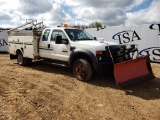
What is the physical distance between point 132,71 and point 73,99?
7.45ft

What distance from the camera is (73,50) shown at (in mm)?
7609

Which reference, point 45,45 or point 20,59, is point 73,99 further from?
point 20,59

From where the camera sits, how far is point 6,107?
4.90 m

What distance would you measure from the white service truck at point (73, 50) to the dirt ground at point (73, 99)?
63 cm

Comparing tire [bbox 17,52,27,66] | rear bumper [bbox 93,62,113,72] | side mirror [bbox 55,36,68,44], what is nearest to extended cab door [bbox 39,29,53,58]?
side mirror [bbox 55,36,68,44]

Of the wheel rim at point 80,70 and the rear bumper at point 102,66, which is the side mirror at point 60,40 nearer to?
the wheel rim at point 80,70

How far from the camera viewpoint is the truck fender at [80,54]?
6.98 m

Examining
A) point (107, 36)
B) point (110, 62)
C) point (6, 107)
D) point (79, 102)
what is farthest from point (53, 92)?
point (107, 36)

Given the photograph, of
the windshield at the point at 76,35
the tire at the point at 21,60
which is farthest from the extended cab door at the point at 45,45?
the tire at the point at 21,60

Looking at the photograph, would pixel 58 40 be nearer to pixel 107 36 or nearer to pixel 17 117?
pixel 17 117

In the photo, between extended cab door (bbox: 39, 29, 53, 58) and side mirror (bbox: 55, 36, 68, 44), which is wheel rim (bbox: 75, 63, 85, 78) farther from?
extended cab door (bbox: 39, 29, 53, 58)

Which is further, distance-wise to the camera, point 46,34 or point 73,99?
point 46,34

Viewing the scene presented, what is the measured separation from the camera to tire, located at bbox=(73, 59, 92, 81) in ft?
23.5

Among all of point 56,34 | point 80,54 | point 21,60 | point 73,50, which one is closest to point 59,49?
point 56,34
